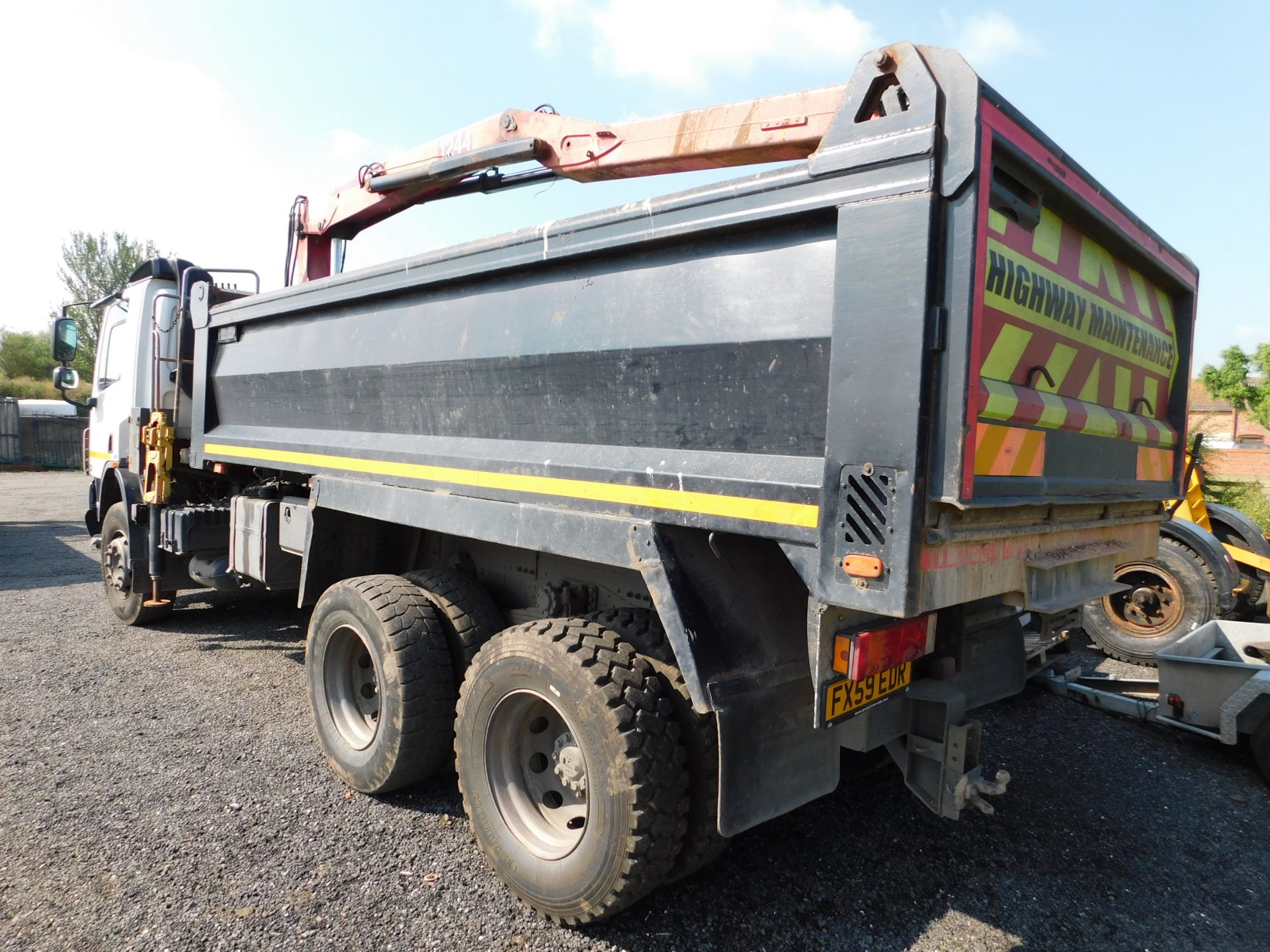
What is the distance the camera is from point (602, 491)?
2547mm

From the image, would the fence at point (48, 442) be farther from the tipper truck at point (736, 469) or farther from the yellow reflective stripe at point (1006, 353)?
the yellow reflective stripe at point (1006, 353)

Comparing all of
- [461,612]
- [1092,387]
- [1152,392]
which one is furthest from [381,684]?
[1152,392]

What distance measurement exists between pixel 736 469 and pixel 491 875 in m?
1.88

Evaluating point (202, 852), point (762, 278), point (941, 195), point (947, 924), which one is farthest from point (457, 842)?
point (941, 195)

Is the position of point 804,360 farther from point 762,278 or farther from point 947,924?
point 947,924

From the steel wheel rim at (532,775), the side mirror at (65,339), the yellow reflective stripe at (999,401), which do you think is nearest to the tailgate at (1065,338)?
the yellow reflective stripe at (999,401)

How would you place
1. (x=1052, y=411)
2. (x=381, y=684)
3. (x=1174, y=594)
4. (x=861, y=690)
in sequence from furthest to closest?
(x=1174, y=594) < (x=381, y=684) < (x=1052, y=411) < (x=861, y=690)

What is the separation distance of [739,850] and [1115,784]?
7.12ft

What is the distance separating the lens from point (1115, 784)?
12.5 feet

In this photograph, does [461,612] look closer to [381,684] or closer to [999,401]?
[381,684]

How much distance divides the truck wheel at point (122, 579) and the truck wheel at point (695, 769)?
5.33 m

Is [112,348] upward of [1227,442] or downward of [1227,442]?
downward

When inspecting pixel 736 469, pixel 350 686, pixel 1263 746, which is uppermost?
pixel 736 469

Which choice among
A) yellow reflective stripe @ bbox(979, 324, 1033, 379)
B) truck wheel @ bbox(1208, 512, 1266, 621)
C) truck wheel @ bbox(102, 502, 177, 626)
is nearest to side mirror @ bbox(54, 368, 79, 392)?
truck wheel @ bbox(102, 502, 177, 626)
